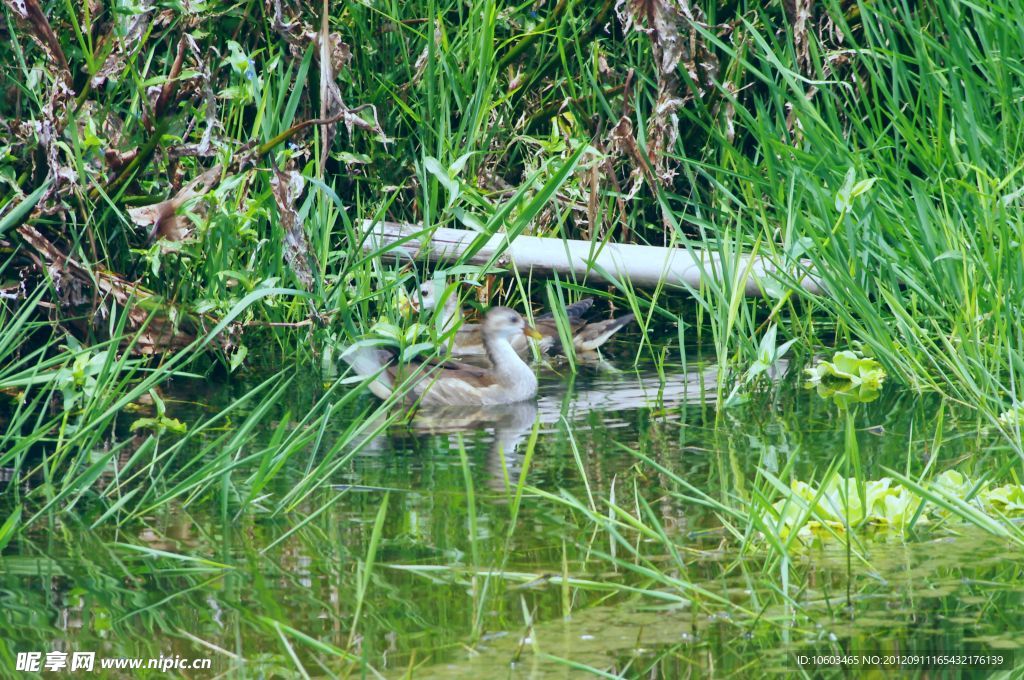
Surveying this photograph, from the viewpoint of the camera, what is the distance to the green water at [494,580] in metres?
3.09

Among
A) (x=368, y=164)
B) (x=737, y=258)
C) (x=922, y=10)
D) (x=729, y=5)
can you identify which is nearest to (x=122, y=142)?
(x=368, y=164)

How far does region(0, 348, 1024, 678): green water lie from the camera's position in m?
3.09

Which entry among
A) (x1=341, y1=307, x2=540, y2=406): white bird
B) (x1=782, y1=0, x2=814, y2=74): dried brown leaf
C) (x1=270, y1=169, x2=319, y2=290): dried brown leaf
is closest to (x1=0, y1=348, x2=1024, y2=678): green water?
(x1=270, y1=169, x2=319, y2=290): dried brown leaf

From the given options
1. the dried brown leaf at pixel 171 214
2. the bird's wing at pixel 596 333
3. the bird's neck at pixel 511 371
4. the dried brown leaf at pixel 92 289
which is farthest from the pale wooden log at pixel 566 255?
the dried brown leaf at pixel 92 289

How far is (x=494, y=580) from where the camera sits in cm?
354

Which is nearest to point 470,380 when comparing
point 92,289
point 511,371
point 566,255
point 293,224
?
point 511,371

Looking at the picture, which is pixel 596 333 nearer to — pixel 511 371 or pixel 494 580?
pixel 511 371

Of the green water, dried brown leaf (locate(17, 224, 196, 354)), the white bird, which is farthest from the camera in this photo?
the white bird

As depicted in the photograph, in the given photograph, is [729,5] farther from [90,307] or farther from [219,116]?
[90,307]

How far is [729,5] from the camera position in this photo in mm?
7836

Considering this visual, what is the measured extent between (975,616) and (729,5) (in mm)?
5224

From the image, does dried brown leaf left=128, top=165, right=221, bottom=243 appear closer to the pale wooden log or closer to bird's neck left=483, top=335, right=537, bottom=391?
the pale wooden log

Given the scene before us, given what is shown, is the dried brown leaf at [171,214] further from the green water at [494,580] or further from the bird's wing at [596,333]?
the bird's wing at [596,333]

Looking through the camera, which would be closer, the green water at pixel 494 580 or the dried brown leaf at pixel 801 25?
the green water at pixel 494 580
